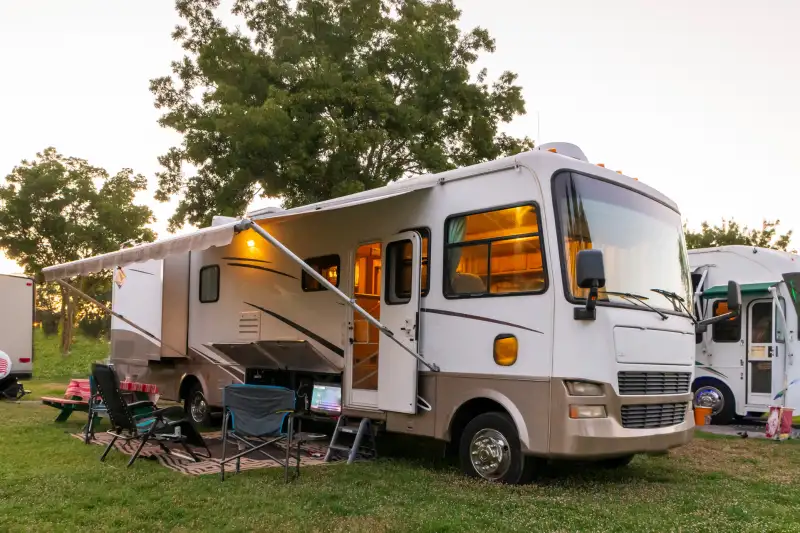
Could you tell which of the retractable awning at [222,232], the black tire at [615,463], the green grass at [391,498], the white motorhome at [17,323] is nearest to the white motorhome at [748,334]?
the green grass at [391,498]

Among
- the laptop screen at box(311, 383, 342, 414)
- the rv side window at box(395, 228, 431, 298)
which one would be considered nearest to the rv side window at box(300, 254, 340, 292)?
the rv side window at box(395, 228, 431, 298)

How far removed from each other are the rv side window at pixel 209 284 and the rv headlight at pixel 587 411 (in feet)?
19.1

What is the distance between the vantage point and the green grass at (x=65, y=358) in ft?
72.3

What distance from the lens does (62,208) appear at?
76.6ft

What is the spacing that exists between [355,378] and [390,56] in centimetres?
953

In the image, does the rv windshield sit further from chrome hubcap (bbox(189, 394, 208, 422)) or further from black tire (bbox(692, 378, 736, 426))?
chrome hubcap (bbox(189, 394, 208, 422))

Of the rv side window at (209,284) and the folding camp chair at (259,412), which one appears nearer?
the folding camp chair at (259,412)

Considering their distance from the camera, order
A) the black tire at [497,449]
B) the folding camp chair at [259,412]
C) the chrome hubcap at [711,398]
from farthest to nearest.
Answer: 1. the chrome hubcap at [711,398]
2. the folding camp chair at [259,412]
3. the black tire at [497,449]

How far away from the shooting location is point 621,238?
627 cm

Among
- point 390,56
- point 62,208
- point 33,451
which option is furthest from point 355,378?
point 62,208

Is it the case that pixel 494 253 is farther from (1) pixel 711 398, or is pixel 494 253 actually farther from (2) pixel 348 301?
(1) pixel 711 398

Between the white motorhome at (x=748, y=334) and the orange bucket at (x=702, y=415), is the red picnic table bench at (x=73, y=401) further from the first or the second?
the white motorhome at (x=748, y=334)

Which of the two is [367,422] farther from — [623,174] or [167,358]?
[167,358]

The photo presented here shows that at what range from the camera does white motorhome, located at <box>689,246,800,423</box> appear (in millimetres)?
11000
